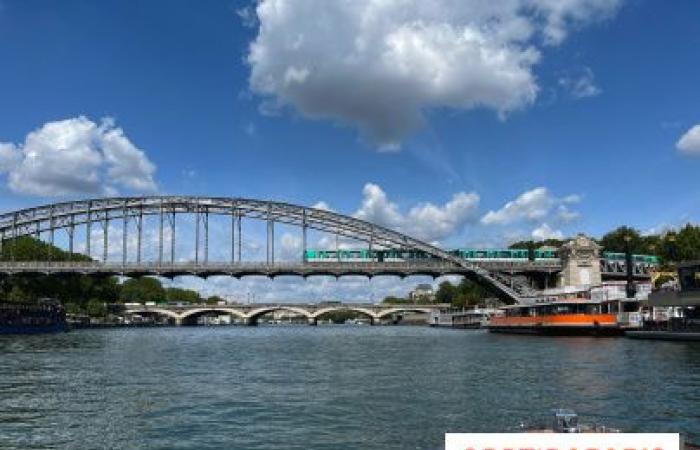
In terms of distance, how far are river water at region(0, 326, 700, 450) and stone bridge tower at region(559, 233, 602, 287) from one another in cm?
7356

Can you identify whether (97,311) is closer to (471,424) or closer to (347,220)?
(347,220)

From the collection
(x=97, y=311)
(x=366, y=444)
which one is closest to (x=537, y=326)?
(x=366, y=444)

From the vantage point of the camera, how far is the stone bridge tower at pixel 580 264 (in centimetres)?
12631

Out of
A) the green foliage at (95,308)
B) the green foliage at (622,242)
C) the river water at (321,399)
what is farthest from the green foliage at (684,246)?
the green foliage at (95,308)

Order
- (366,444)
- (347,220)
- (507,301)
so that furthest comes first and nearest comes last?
(347,220) → (507,301) → (366,444)

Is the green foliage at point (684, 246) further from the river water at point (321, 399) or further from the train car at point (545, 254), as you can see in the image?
the river water at point (321, 399)

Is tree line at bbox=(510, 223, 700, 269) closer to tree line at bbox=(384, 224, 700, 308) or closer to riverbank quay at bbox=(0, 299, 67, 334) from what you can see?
tree line at bbox=(384, 224, 700, 308)

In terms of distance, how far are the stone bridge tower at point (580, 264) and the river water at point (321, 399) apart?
7356 cm

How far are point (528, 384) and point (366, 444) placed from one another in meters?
16.7

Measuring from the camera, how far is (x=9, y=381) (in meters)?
37.9

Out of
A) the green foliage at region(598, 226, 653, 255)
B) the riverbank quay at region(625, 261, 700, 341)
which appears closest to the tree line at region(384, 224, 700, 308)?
the green foliage at region(598, 226, 653, 255)

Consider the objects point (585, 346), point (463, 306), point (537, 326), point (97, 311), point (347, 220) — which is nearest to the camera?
point (585, 346)

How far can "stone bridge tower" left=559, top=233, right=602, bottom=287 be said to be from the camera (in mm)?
126312

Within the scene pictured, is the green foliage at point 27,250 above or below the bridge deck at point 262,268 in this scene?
above
